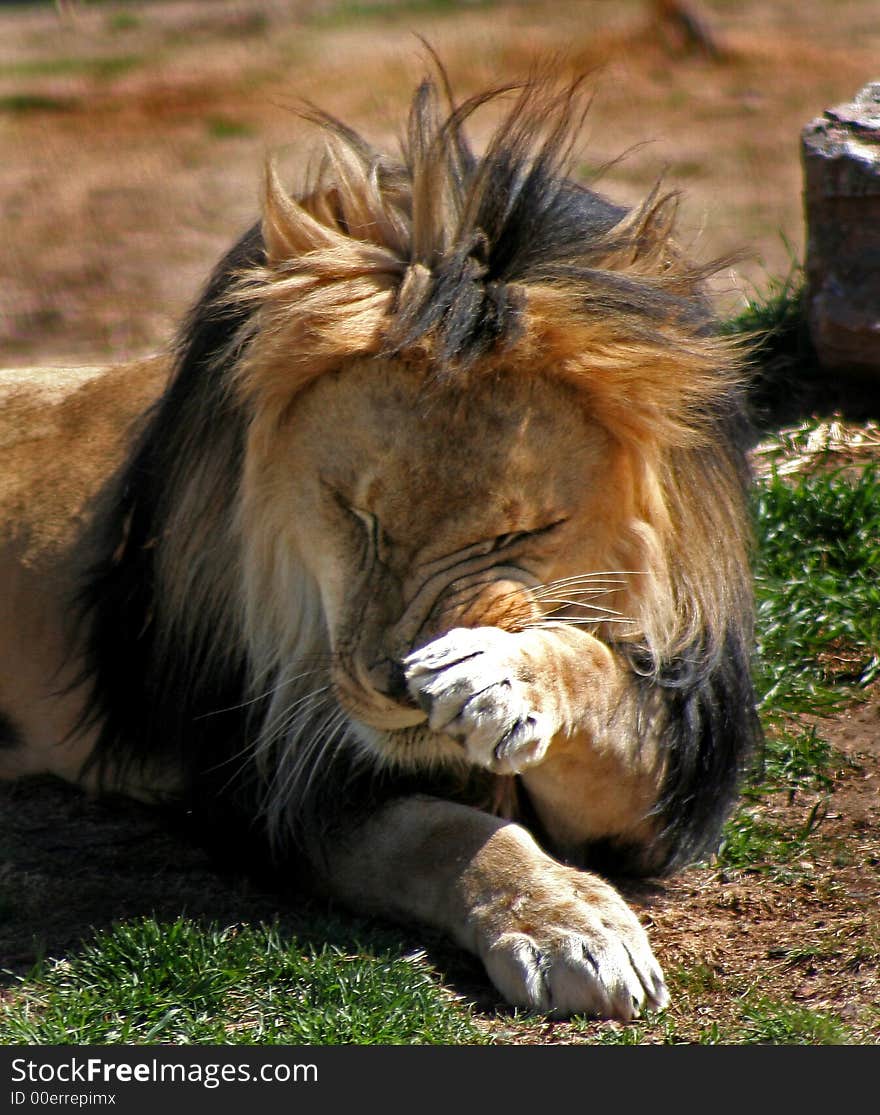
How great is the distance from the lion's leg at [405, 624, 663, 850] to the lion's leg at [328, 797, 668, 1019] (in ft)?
0.50

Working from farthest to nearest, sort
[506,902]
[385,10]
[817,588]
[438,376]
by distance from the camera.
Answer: [385,10] → [817,588] → [506,902] → [438,376]

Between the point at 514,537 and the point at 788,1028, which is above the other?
the point at 514,537

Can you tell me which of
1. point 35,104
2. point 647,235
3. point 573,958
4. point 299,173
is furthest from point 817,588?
point 35,104

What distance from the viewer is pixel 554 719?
8.98 feet

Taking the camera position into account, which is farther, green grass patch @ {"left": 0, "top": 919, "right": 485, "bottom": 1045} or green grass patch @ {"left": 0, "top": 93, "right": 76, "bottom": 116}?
green grass patch @ {"left": 0, "top": 93, "right": 76, "bottom": 116}

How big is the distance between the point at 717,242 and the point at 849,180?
2778 mm

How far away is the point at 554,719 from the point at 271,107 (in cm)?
831

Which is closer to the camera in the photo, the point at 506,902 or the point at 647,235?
the point at 506,902

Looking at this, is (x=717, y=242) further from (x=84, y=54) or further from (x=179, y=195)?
(x=84, y=54)

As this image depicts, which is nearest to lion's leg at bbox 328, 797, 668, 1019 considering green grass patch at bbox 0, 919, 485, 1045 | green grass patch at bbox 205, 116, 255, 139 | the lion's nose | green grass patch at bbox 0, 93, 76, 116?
green grass patch at bbox 0, 919, 485, 1045

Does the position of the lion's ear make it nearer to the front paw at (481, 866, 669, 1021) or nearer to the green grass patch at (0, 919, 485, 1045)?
the front paw at (481, 866, 669, 1021)

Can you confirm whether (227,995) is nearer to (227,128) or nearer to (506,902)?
(506,902)

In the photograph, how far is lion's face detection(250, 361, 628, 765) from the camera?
2.66 m

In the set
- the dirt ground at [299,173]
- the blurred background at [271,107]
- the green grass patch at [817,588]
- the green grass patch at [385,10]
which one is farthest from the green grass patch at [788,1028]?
the green grass patch at [385,10]
